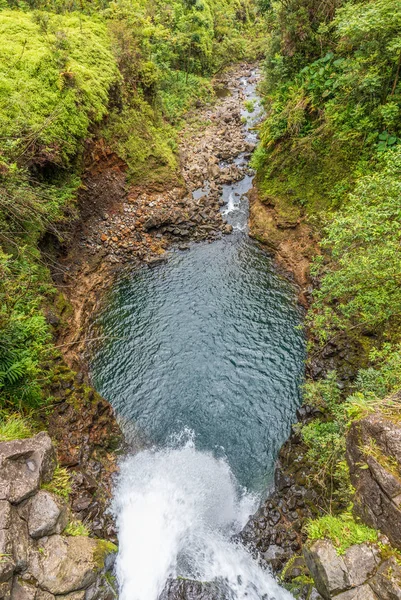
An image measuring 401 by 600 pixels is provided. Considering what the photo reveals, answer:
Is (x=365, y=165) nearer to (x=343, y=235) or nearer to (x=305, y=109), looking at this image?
(x=305, y=109)

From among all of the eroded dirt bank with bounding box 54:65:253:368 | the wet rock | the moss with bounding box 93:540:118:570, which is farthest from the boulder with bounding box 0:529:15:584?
the eroded dirt bank with bounding box 54:65:253:368

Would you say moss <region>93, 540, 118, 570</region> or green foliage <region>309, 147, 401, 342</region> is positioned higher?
green foliage <region>309, 147, 401, 342</region>

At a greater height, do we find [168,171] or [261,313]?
[168,171]

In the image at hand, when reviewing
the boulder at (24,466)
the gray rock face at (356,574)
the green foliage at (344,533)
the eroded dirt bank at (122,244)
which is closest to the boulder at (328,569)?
the gray rock face at (356,574)

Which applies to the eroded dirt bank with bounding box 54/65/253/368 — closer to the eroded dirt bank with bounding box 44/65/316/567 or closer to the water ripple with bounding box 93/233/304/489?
the eroded dirt bank with bounding box 44/65/316/567

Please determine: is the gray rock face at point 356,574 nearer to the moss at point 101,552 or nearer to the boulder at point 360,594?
the boulder at point 360,594

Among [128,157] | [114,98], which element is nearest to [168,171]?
[128,157]
